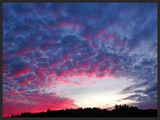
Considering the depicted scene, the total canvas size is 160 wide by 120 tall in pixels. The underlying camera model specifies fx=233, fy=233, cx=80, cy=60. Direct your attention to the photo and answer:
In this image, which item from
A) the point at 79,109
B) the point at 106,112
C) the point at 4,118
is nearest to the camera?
the point at 4,118

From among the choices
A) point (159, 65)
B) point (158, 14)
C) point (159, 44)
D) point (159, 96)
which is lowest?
point (159, 96)

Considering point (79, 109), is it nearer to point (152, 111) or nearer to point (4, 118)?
point (152, 111)

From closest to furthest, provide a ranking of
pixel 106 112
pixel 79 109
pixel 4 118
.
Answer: pixel 4 118 → pixel 106 112 → pixel 79 109

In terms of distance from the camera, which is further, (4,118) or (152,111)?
(152,111)

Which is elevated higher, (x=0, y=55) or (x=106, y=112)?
(x=0, y=55)

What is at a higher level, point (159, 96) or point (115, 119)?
point (159, 96)

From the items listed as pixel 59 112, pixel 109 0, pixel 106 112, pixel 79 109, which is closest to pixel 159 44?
pixel 109 0

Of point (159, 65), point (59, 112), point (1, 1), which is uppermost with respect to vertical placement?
point (1, 1)

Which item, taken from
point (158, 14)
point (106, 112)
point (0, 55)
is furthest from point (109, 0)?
point (106, 112)

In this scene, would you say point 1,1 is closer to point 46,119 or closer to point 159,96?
point 46,119
